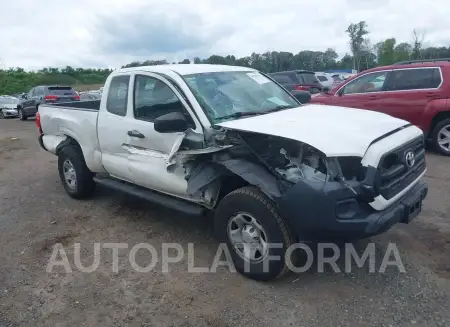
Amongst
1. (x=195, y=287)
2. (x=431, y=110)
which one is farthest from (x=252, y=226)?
(x=431, y=110)

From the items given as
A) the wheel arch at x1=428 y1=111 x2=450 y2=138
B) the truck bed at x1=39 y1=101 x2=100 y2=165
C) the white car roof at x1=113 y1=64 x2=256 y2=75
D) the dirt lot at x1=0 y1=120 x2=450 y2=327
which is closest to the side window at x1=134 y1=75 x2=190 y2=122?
the white car roof at x1=113 y1=64 x2=256 y2=75

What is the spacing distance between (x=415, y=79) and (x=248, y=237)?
6.09m

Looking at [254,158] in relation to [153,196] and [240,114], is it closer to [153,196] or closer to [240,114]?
[240,114]

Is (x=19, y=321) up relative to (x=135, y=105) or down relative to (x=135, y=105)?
down

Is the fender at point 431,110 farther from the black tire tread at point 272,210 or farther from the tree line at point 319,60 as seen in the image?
the tree line at point 319,60

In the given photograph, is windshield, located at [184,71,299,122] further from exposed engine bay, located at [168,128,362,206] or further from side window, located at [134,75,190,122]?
exposed engine bay, located at [168,128,362,206]

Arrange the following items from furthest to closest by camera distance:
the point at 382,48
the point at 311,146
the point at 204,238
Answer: the point at 382,48
the point at 204,238
the point at 311,146

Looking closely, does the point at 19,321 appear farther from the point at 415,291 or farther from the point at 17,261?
the point at 415,291

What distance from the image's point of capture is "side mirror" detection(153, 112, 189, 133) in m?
3.69

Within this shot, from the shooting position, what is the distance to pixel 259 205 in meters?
3.30

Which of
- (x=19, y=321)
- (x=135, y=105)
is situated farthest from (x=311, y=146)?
(x=19, y=321)

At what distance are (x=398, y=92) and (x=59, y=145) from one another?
6337 millimetres

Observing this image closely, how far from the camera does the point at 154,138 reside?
4203 millimetres

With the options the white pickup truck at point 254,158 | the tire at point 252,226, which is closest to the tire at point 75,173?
the white pickup truck at point 254,158
